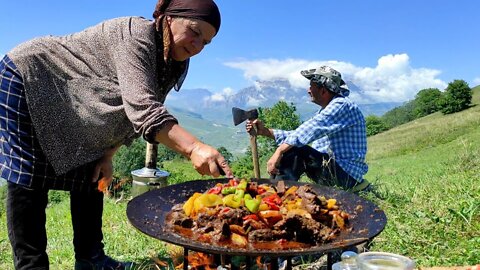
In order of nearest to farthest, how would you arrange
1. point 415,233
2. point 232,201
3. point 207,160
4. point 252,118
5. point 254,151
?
point 207,160, point 232,201, point 415,233, point 254,151, point 252,118

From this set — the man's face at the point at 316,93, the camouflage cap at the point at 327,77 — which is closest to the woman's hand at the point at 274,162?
the man's face at the point at 316,93

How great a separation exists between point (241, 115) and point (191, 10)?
2606 millimetres

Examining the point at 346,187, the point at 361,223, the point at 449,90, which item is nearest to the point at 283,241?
the point at 361,223

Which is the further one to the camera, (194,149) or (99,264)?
(99,264)

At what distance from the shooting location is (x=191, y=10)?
2.79 m

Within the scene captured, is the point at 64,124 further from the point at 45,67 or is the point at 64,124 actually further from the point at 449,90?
the point at 449,90

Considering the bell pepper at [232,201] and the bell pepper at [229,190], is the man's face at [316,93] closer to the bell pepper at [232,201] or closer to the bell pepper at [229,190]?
the bell pepper at [229,190]

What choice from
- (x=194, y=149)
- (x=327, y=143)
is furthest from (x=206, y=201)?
(x=327, y=143)

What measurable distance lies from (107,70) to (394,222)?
3.43 metres

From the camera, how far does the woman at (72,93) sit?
9.48ft

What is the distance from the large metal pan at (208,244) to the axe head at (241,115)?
1.66 meters

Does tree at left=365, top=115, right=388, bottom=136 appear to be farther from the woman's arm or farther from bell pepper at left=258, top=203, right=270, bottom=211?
the woman's arm

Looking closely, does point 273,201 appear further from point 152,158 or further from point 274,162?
point 152,158

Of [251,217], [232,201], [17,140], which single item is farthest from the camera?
[17,140]
